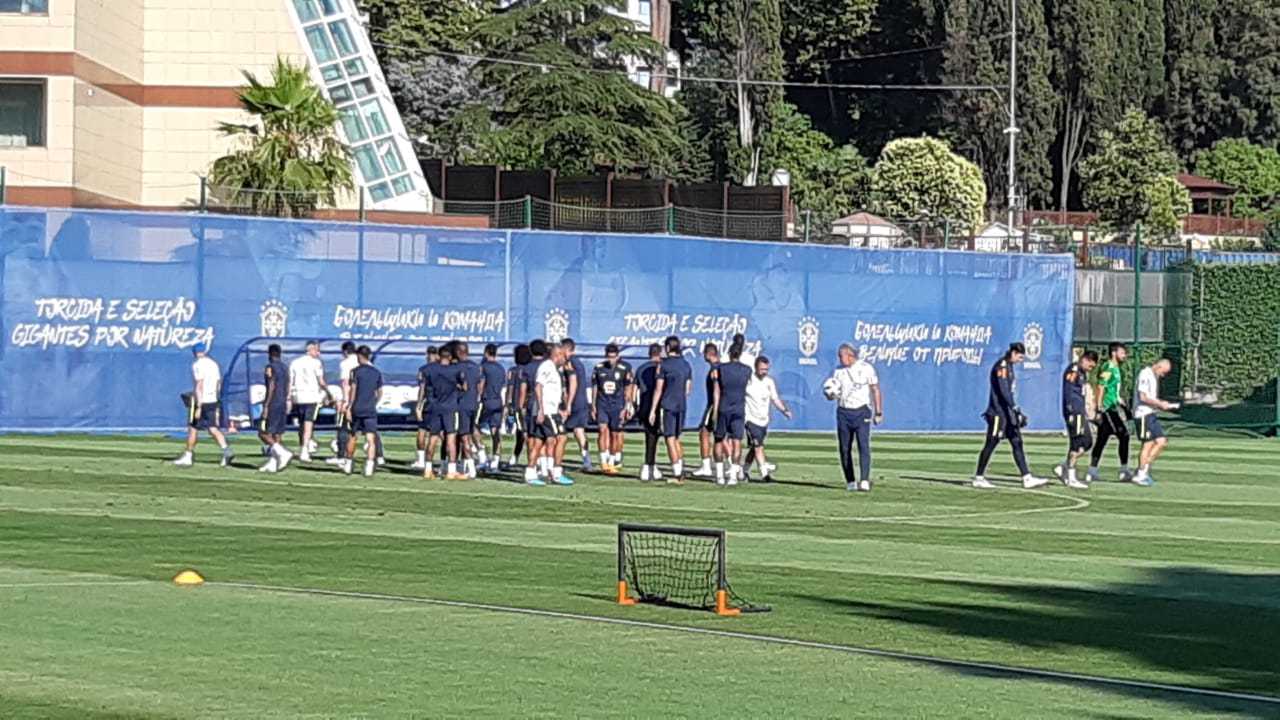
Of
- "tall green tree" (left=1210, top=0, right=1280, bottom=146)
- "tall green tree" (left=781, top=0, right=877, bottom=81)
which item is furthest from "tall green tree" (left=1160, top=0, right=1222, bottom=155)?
"tall green tree" (left=781, top=0, right=877, bottom=81)

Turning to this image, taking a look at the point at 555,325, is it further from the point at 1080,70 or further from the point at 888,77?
the point at 888,77

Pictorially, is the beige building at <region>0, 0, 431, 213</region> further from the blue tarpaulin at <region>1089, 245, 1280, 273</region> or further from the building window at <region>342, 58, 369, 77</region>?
the blue tarpaulin at <region>1089, 245, 1280, 273</region>

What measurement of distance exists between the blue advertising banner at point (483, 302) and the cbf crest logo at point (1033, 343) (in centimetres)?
→ 4

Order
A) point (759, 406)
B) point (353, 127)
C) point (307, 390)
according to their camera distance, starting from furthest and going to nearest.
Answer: point (353, 127), point (307, 390), point (759, 406)

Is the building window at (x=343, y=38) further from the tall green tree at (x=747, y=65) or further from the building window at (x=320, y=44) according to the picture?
the tall green tree at (x=747, y=65)

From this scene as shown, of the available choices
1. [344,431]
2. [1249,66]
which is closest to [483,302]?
[344,431]

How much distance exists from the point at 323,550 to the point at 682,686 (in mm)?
7891

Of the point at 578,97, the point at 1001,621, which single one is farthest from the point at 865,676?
the point at 578,97

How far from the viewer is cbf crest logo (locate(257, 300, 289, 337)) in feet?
133

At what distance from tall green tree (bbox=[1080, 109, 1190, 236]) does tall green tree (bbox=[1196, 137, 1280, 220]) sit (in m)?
8.79

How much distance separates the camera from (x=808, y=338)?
45.9 m

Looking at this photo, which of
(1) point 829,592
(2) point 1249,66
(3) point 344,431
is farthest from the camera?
(2) point 1249,66

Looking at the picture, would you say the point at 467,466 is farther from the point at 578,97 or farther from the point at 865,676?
the point at 578,97

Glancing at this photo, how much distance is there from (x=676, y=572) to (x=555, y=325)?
82.6 ft
